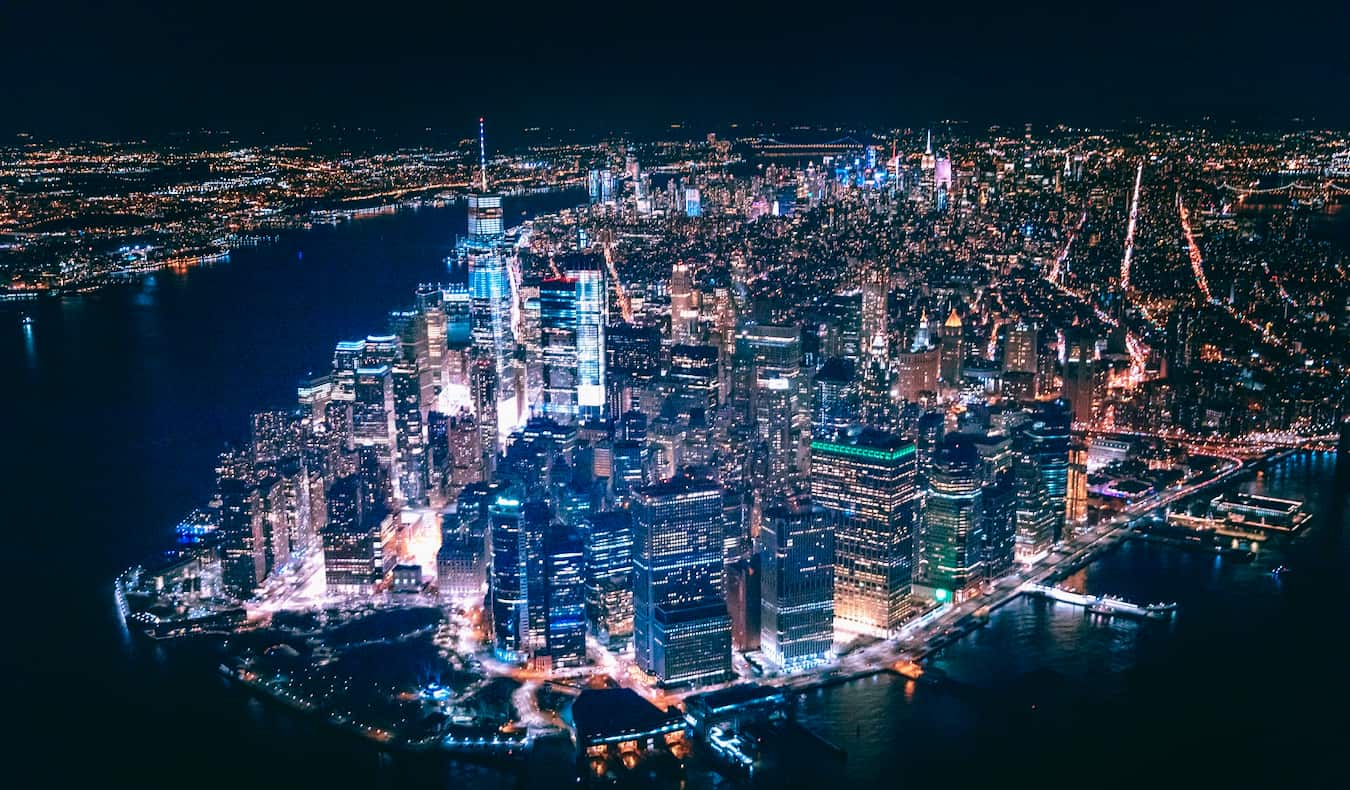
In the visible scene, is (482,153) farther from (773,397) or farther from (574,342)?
(773,397)

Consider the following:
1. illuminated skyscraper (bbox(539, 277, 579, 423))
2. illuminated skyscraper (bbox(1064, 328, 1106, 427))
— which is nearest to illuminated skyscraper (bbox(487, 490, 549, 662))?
illuminated skyscraper (bbox(539, 277, 579, 423))

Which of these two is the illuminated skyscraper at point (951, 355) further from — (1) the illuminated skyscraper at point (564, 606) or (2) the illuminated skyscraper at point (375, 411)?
(1) the illuminated skyscraper at point (564, 606)

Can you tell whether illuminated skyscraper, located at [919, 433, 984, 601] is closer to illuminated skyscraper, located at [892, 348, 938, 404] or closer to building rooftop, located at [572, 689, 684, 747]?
building rooftop, located at [572, 689, 684, 747]

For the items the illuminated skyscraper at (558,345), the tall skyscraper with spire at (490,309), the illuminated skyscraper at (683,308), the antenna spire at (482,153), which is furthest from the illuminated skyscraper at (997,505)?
the antenna spire at (482,153)

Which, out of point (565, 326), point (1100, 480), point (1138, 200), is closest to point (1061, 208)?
point (1138, 200)

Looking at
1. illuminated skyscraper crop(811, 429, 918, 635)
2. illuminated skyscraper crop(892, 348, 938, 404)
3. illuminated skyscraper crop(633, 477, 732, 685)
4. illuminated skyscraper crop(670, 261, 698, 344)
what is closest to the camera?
illuminated skyscraper crop(633, 477, 732, 685)

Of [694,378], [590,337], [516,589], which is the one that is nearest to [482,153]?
[590,337]
